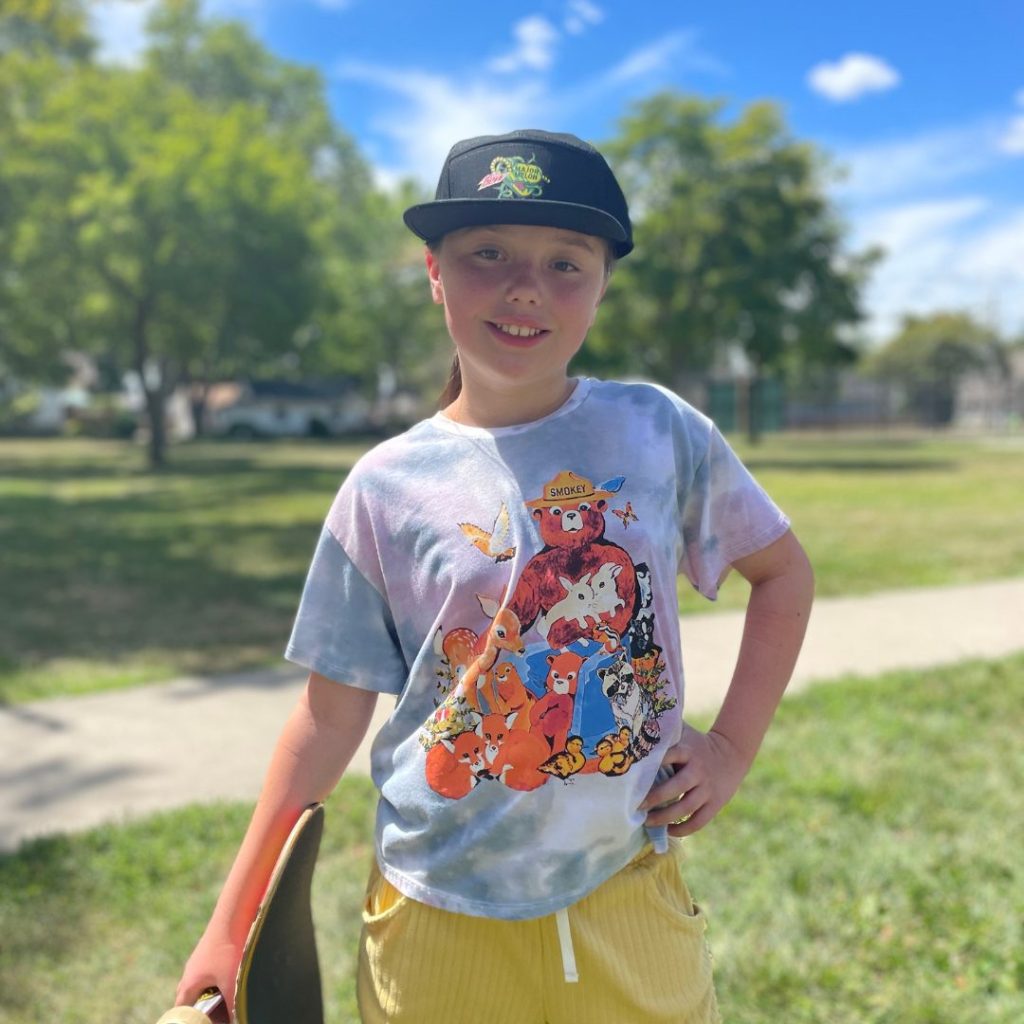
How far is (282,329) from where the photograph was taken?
77.2ft

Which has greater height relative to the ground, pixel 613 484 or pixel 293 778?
pixel 613 484

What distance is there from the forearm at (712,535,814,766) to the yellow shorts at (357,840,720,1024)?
9.7 inches

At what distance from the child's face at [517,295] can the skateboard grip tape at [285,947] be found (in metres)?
0.69

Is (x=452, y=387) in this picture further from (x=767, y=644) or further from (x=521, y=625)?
(x=767, y=644)

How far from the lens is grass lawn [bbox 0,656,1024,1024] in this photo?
2.53 meters

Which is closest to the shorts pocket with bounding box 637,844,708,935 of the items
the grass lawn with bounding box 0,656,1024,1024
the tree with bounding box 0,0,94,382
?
the grass lawn with bounding box 0,656,1024,1024

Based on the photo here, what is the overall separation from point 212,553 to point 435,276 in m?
8.50

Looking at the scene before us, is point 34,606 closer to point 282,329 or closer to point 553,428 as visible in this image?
point 553,428

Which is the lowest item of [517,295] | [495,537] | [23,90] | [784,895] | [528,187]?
[784,895]

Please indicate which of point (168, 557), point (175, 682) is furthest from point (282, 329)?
point (175, 682)

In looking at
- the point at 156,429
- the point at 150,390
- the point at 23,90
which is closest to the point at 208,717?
the point at 23,90

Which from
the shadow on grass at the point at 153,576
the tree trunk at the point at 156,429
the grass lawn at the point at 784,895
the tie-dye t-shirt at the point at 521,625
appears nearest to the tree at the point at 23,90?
the tree trunk at the point at 156,429

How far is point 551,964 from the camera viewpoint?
1.36 meters

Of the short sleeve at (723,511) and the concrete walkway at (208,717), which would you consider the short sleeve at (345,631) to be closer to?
the short sleeve at (723,511)
